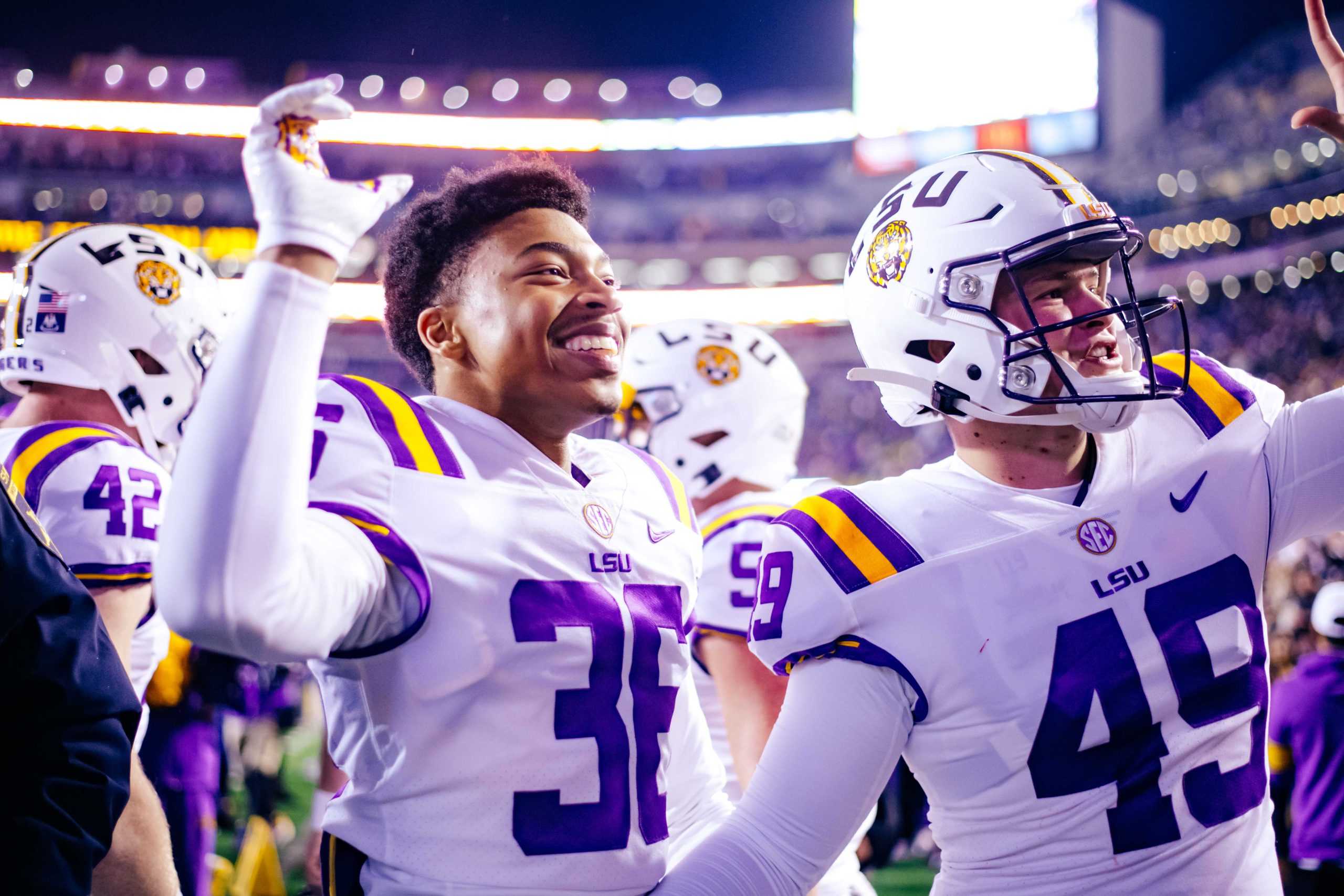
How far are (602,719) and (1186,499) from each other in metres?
1.08

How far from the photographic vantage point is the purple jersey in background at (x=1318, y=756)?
4715 mm

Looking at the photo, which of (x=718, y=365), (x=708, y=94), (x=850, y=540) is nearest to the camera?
(x=850, y=540)

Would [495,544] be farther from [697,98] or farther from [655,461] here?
[697,98]

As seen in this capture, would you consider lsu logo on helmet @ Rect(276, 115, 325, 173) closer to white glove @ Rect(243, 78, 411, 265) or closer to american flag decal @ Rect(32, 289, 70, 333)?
white glove @ Rect(243, 78, 411, 265)

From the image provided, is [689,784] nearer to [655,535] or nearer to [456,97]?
[655,535]

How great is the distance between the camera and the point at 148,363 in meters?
3.36

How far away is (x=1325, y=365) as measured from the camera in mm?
21422

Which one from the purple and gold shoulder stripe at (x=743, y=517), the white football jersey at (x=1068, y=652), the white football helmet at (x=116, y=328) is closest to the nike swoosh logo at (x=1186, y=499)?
the white football jersey at (x=1068, y=652)

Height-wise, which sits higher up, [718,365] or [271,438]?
[718,365]

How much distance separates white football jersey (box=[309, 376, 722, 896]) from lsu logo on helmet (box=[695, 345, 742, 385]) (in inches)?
83.1

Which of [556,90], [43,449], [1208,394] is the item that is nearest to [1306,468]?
[1208,394]

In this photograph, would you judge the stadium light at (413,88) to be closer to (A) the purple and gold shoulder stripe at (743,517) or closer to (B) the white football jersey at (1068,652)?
(A) the purple and gold shoulder stripe at (743,517)

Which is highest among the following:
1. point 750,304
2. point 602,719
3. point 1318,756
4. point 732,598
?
point 750,304

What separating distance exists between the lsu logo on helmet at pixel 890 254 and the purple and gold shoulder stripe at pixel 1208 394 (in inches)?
19.2
